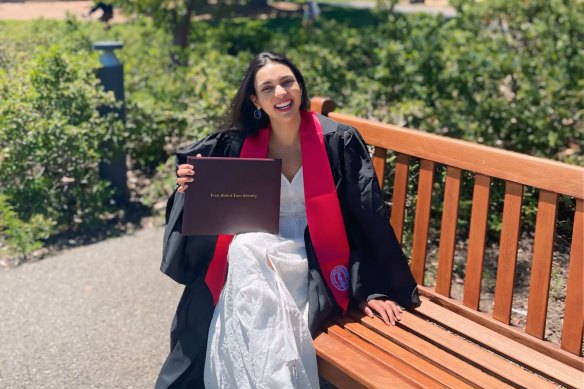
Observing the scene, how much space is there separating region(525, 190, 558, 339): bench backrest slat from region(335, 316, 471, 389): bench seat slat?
441mm

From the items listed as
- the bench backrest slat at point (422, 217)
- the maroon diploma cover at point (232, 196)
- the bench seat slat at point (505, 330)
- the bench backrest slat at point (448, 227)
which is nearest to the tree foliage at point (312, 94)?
the bench backrest slat at point (422, 217)

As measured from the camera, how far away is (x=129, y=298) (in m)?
4.18

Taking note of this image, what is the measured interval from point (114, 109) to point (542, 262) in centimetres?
345

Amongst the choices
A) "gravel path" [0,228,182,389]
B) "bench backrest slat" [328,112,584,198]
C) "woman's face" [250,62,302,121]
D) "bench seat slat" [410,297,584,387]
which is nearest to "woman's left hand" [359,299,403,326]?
"bench seat slat" [410,297,584,387]

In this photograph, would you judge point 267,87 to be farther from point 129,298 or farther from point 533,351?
point 129,298

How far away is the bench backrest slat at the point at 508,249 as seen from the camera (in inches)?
111

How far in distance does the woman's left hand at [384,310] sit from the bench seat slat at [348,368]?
25 cm

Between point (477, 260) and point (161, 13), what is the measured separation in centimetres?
764

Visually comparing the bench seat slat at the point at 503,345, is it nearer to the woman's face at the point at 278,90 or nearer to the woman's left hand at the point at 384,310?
the woman's left hand at the point at 384,310

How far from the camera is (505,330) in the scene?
2873mm

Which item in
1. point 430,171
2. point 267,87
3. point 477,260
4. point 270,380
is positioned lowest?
point 270,380

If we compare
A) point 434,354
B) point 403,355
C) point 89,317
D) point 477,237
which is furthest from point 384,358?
point 89,317

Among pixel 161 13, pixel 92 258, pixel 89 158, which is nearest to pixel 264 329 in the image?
pixel 92 258

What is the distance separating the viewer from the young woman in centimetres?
282
